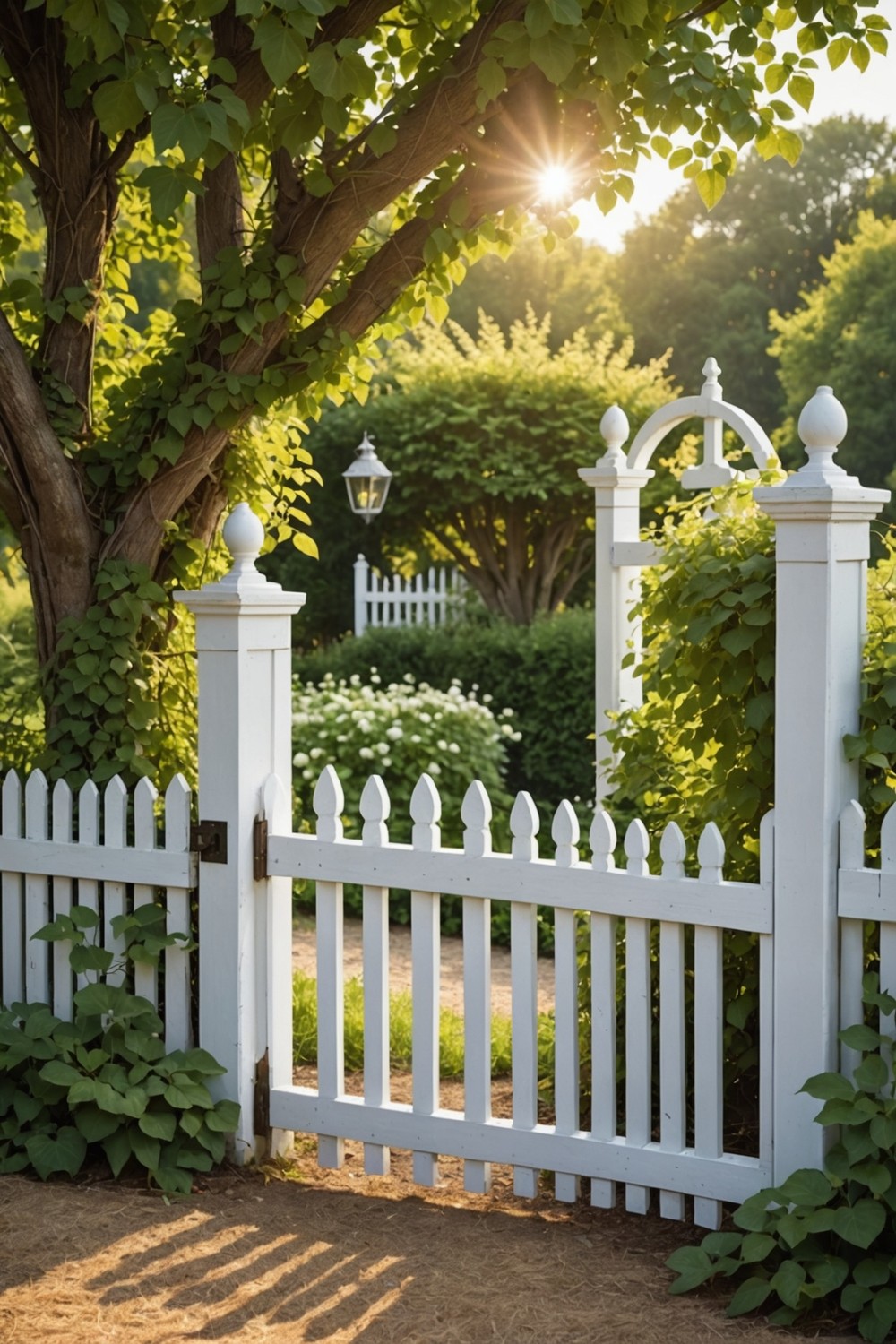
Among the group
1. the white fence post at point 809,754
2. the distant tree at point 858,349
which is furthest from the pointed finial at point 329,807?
the distant tree at point 858,349

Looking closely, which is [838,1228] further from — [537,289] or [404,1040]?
[537,289]

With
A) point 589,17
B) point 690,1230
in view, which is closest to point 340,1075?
point 690,1230

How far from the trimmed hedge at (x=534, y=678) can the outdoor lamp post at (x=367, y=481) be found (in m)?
1.14

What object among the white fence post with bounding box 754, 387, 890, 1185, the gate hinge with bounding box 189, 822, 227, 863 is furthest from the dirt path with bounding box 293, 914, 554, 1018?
the white fence post with bounding box 754, 387, 890, 1185

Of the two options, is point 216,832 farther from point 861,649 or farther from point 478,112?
point 478,112

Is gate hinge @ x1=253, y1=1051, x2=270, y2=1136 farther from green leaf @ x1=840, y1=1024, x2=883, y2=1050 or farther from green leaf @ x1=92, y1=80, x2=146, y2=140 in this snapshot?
green leaf @ x1=92, y1=80, x2=146, y2=140

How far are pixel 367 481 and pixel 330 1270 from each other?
9.01 metres

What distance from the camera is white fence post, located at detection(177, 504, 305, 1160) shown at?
376 cm

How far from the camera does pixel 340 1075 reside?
12.4 ft

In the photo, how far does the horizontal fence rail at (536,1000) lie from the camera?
3236 millimetres

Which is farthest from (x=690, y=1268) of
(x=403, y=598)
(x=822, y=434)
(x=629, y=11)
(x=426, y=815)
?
(x=403, y=598)

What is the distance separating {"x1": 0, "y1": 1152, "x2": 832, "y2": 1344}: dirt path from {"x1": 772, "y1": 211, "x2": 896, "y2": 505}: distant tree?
18.2 meters

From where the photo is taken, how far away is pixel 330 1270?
3.14 meters

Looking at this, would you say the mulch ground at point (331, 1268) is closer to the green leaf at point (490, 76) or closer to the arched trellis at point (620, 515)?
the arched trellis at point (620, 515)
